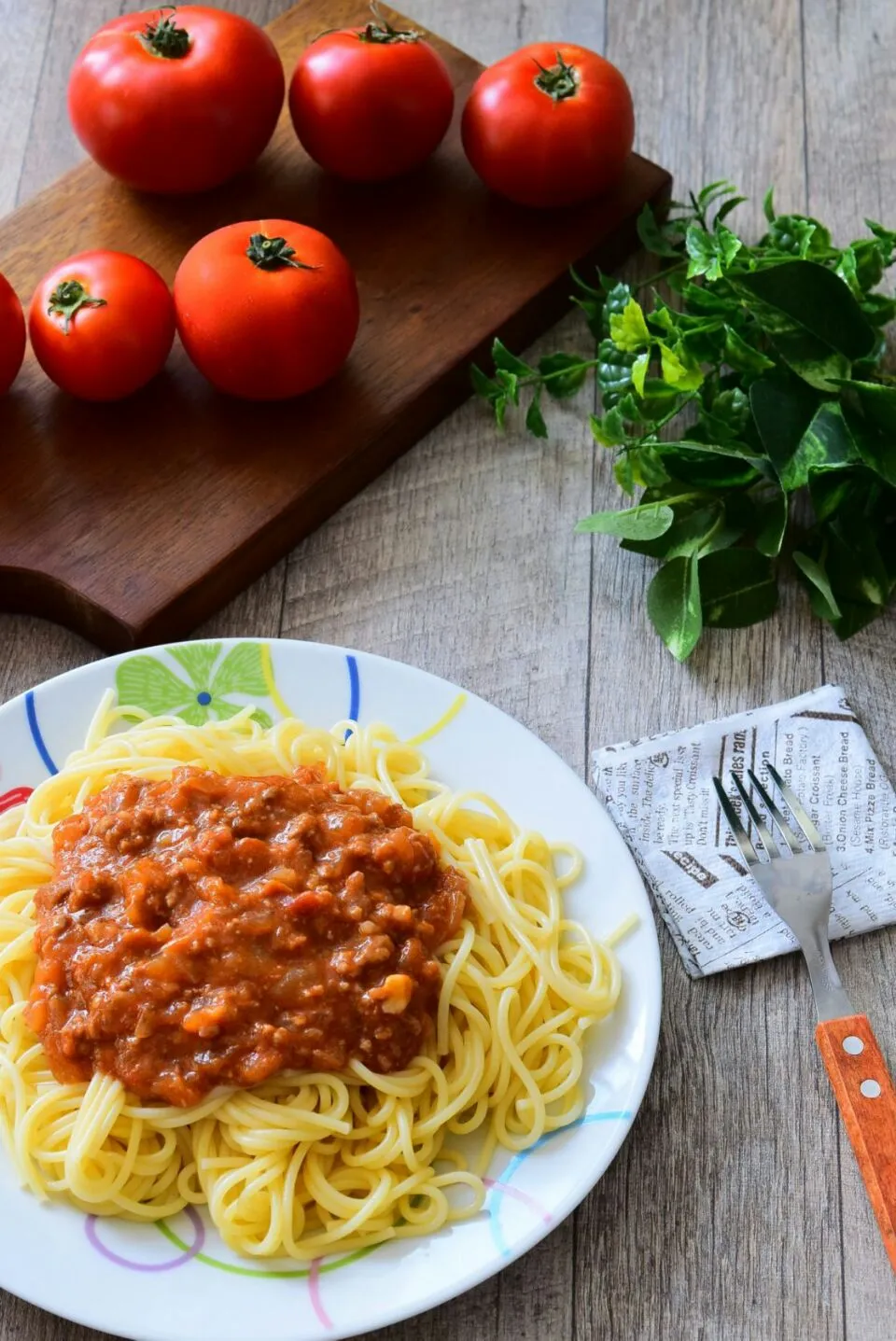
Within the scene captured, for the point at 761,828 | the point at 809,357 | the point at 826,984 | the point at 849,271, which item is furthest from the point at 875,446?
the point at 826,984

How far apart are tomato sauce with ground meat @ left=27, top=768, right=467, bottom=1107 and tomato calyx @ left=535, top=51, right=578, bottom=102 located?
1.71 m

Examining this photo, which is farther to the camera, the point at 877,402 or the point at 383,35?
the point at 383,35

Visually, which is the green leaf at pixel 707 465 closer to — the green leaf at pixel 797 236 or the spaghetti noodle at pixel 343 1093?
the green leaf at pixel 797 236

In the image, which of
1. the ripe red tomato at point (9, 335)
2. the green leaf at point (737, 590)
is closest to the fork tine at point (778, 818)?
the green leaf at point (737, 590)

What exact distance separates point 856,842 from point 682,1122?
59cm

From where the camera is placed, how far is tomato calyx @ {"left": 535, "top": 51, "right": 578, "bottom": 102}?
3.11 meters

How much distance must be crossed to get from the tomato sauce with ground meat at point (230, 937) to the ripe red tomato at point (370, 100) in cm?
160

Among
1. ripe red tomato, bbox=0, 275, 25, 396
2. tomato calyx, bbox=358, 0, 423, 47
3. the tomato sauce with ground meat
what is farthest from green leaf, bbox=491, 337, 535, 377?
the tomato sauce with ground meat

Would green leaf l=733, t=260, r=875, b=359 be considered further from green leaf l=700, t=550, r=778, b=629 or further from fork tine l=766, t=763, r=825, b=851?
fork tine l=766, t=763, r=825, b=851

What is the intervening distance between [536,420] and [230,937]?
1.40 m

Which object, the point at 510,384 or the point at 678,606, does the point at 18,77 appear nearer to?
the point at 510,384

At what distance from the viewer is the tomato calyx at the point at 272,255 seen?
2.79 m

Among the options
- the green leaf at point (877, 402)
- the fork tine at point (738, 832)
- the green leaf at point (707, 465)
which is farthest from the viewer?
the green leaf at point (707, 465)

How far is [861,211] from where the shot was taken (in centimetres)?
345
